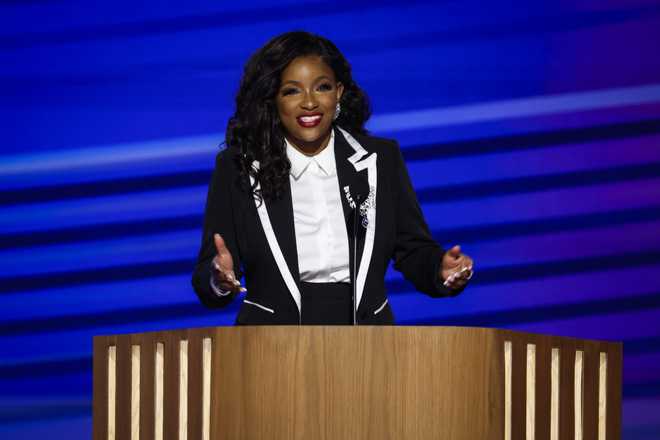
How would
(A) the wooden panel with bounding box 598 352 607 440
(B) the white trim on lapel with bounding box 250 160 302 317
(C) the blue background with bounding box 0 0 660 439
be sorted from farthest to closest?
(C) the blue background with bounding box 0 0 660 439, (B) the white trim on lapel with bounding box 250 160 302 317, (A) the wooden panel with bounding box 598 352 607 440

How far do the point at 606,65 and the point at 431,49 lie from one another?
2.12ft

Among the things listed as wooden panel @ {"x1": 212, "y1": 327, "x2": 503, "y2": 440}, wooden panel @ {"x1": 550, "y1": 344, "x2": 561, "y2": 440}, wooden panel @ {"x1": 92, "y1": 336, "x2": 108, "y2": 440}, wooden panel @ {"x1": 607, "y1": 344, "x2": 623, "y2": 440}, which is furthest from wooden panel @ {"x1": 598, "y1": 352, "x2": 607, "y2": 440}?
wooden panel @ {"x1": 92, "y1": 336, "x2": 108, "y2": 440}

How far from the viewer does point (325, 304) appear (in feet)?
8.20

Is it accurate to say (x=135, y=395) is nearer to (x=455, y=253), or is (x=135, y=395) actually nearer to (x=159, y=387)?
(x=159, y=387)

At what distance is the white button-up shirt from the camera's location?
8.28ft

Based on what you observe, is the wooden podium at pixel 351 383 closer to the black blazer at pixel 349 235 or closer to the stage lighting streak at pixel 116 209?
the black blazer at pixel 349 235

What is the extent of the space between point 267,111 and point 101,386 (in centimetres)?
76

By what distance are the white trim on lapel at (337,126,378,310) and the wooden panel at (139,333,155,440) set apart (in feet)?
1.56

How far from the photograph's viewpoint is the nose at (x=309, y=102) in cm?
261

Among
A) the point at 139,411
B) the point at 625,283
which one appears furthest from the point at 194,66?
the point at 139,411

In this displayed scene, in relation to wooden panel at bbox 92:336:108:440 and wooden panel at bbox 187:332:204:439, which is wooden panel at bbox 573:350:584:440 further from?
wooden panel at bbox 92:336:108:440

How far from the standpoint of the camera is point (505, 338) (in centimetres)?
Answer: 207

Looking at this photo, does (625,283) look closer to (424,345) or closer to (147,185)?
(147,185)

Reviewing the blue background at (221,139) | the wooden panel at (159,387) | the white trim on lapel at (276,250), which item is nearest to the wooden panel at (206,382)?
the wooden panel at (159,387)
